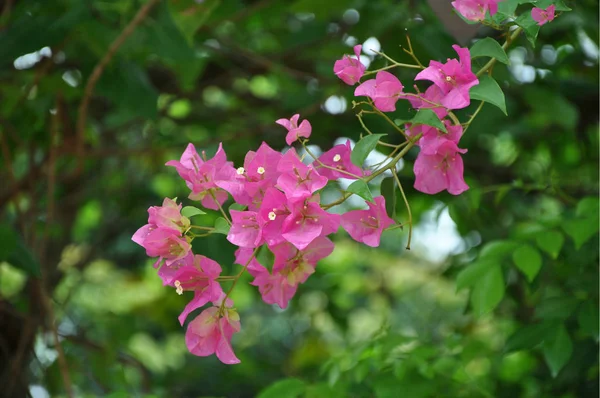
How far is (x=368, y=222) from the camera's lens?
20.5 inches

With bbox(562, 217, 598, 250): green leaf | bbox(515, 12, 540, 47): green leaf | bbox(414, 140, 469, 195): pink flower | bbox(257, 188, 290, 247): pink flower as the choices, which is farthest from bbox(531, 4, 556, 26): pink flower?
bbox(562, 217, 598, 250): green leaf

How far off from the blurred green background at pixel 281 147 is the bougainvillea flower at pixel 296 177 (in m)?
0.20

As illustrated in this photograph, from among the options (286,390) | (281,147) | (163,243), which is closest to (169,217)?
(163,243)

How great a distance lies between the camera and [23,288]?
5.03 feet

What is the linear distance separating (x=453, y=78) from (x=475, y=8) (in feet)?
0.19

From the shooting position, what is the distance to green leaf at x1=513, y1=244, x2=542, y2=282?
841mm

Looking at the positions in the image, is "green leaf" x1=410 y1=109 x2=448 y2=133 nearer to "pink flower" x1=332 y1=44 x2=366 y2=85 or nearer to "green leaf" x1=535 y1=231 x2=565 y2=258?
"pink flower" x1=332 y1=44 x2=366 y2=85

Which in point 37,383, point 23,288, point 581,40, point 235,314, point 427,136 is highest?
point 427,136

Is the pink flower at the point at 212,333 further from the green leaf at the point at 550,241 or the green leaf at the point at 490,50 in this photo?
the green leaf at the point at 550,241

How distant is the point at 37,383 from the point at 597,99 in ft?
4.14

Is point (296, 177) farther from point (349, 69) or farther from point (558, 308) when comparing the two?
point (558, 308)

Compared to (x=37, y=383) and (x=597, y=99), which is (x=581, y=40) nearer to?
(x=597, y=99)

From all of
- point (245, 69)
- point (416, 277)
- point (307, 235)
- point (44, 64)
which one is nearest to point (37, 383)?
point (44, 64)

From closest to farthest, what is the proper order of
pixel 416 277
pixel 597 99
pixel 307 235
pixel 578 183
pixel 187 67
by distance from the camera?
1. pixel 307 235
2. pixel 187 67
3. pixel 578 183
4. pixel 597 99
5. pixel 416 277
